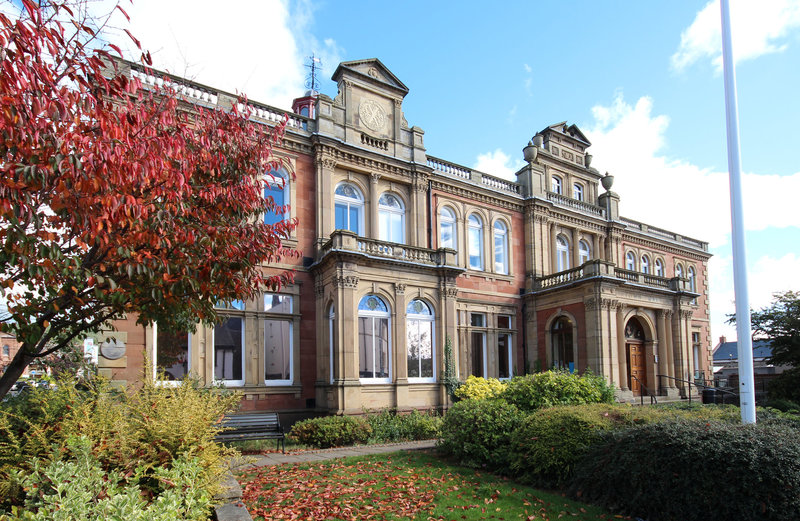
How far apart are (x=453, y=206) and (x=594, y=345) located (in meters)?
8.19

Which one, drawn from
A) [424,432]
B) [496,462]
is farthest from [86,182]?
[424,432]

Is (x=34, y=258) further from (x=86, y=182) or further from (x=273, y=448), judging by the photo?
(x=273, y=448)

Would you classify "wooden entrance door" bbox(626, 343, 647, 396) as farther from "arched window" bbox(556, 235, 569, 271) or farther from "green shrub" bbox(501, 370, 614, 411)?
"green shrub" bbox(501, 370, 614, 411)

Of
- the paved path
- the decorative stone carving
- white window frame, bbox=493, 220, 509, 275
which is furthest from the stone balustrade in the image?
the paved path

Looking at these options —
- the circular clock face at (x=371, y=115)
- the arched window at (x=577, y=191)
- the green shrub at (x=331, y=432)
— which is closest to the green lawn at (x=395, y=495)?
the green shrub at (x=331, y=432)

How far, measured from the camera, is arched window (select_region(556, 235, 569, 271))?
2633cm

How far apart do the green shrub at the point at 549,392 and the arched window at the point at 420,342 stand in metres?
6.77

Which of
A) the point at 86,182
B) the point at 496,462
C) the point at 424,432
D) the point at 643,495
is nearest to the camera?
the point at 86,182

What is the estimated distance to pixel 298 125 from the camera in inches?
746

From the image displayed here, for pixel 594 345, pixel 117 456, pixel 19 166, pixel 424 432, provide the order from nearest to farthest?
pixel 19 166
pixel 117 456
pixel 424 432
pixel 594 345

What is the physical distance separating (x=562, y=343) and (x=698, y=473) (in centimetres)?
1702

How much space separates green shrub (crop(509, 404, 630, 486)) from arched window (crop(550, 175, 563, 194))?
18.2 meters

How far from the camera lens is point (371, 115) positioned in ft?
67.8

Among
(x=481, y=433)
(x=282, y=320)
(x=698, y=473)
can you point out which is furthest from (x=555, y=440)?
Answer: (x=282, y=320)
